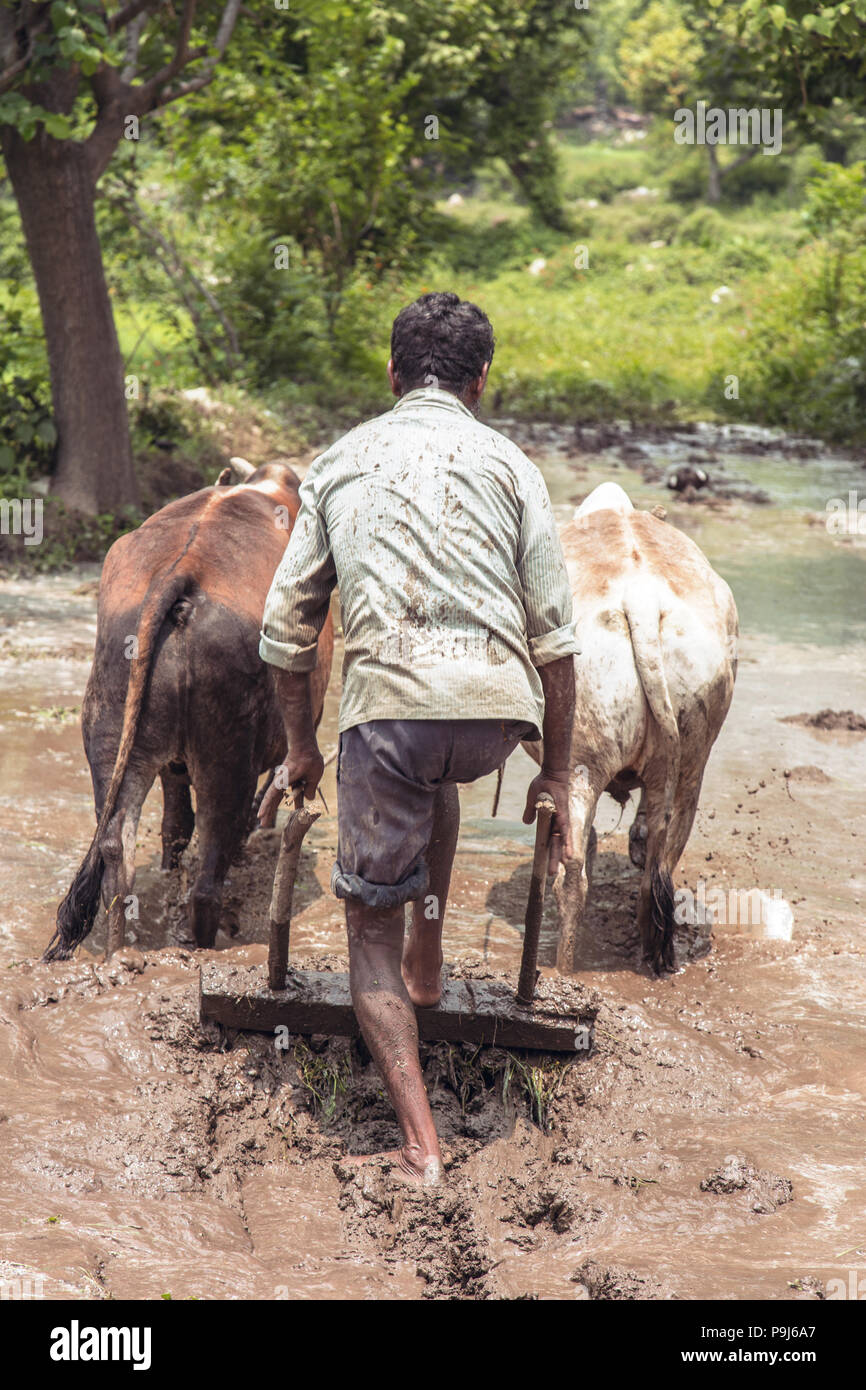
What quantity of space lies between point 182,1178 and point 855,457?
44.5ft

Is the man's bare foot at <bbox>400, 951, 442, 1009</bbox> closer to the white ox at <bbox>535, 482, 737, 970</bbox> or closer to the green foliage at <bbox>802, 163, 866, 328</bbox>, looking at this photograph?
the white ox at <bbox>535, 482, 737, 970</bbox>

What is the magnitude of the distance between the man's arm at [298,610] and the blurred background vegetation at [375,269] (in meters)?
6.29

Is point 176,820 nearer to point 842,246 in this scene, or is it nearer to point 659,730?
point 659,730

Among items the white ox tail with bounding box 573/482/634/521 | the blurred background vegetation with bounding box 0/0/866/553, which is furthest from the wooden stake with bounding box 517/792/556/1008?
the blurred background vegetation with bounding box 0/0/866/553

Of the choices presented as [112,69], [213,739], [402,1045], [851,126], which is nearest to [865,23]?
[112,69]

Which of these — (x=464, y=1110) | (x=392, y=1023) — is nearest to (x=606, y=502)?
(x=464, y=1110)

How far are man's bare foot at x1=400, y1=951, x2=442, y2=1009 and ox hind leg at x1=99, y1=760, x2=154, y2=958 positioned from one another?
3.68 ft

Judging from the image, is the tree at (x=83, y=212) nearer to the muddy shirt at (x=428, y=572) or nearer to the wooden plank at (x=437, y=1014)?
the muddy shirt at (x=428, y=572)

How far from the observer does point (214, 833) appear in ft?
15.3

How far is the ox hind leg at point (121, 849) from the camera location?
4398mm

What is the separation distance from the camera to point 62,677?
763cm

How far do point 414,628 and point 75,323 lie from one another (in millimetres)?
7908

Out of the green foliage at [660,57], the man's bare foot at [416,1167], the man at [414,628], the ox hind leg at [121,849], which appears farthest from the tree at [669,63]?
the man's bare foot at [416,1167]

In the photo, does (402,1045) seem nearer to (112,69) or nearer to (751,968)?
(751,968)
